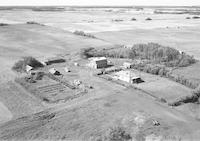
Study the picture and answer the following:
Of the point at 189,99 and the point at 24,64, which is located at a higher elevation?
the point at 24,64

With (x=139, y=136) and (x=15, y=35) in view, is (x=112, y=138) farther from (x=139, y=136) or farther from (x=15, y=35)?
(x=15, y=35)

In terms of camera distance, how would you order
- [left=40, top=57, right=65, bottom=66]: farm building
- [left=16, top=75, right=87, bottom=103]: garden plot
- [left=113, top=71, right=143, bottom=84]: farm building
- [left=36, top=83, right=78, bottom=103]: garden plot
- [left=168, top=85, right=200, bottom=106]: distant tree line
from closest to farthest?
[left=168, top=85, right=200, bottom=106]: distant tree line → [left=36, top=83, right=78, bottom=103]: garden plot → [left=16, top=75, right=87, bottom=103]: garden plot → [left=113, top=71, right=143, bottom=84]: farm building → [left=40, top=57, right=65, bottom=66]: farm building

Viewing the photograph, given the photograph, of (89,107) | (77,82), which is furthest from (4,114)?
(77,82)

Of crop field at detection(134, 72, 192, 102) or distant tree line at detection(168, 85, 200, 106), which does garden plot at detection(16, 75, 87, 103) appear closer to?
crop field at detection(134, 72, 192, 102)

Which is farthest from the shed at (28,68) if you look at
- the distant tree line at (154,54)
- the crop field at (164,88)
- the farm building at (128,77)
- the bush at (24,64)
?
the crop field at (164,88)

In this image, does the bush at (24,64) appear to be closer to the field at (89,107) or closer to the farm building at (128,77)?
the field at (89,107)

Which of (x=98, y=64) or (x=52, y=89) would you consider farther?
(x=98, y=64)

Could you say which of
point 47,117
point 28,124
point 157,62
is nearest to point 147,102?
point 47,117

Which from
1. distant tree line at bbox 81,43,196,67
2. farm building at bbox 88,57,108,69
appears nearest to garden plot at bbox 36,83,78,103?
farm building at bbox 88,57,108,69

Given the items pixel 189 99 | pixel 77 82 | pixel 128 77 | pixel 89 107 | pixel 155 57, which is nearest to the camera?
pixel 89 107

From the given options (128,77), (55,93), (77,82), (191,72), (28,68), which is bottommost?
(191,72)

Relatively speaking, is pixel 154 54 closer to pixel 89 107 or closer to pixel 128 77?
A: pixel 128 77
